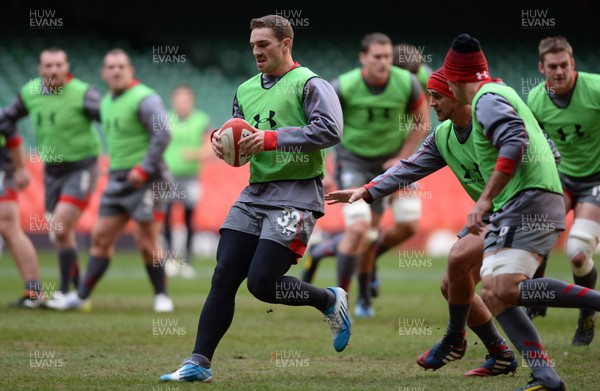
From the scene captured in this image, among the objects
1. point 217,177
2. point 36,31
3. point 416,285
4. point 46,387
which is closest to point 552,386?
point 46,387

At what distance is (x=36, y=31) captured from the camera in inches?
1018

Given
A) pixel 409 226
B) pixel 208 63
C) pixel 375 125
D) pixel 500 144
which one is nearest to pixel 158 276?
pixel 409 226

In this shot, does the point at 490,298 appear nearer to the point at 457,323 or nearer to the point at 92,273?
the point at 457,323

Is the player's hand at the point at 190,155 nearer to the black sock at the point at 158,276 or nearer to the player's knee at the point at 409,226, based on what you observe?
the black sock at the point at 158,276

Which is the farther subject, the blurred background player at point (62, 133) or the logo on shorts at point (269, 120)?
the blurred background player at point (62, 133)

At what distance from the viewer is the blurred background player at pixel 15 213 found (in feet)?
35.9

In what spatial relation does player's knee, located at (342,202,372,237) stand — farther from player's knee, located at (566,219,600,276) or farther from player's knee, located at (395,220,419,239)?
player's knee, located at (566,219,600,276)

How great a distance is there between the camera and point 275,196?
6.39 m

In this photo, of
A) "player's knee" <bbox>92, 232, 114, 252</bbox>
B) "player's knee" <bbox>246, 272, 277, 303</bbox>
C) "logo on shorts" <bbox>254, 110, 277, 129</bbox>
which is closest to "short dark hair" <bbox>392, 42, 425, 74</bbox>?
"player's knee" <bbox>92, 232, 114, 252</bbox>

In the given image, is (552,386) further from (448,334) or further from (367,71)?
(367,71)

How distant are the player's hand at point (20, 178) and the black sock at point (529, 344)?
674 cm

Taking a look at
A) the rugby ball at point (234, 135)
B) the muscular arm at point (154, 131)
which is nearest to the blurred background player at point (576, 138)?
the rugby ball at point (234, 135)

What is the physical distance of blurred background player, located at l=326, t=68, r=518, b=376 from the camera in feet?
20.6

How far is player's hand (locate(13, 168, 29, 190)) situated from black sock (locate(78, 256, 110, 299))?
1.13m
